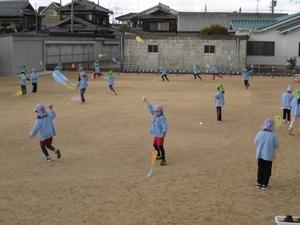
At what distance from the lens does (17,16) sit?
52375mm

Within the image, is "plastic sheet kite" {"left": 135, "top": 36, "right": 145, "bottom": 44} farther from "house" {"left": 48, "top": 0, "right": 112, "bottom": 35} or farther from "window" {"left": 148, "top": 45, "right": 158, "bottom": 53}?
"house" {"left": 48, "top": 0, "right": 112, "bottom": 35}

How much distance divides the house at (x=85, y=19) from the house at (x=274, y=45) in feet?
69.2

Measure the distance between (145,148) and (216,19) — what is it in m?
44.1

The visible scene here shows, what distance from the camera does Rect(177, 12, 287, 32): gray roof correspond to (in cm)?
5220

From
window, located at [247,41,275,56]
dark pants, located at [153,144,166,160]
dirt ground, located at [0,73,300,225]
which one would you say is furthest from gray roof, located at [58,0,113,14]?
dark pants, located at [153,144,166,160]

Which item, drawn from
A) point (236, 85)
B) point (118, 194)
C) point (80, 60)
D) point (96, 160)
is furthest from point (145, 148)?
point (80, 60)

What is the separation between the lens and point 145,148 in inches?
464

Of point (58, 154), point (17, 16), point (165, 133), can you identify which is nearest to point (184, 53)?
point (17, 16)

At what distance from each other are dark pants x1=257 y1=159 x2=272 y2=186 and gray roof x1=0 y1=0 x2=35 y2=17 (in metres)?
48.0

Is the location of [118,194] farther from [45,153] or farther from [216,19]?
[216,19]

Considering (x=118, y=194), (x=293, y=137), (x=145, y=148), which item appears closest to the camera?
(x=118, y=194)

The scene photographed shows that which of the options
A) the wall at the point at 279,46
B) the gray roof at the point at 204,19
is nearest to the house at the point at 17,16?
the gray roof at the point at 204,19

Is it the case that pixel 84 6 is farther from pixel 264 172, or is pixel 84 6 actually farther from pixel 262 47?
pixel 264 172

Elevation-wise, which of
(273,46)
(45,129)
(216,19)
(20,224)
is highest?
(216,19)
